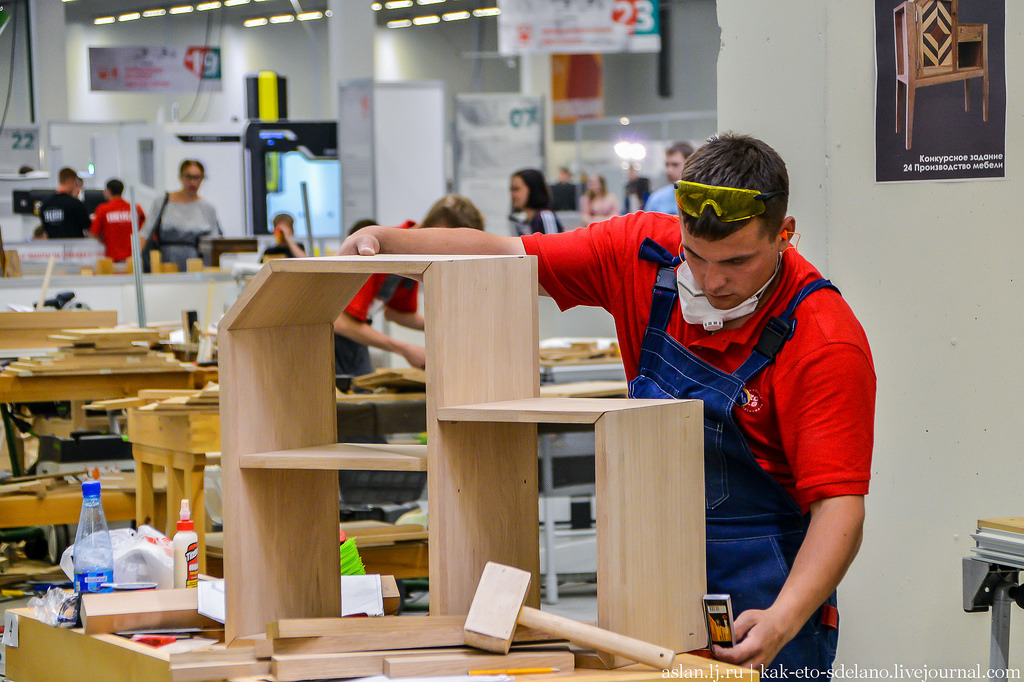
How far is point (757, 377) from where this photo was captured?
5.48ft

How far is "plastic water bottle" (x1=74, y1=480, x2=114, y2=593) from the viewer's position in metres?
1.94

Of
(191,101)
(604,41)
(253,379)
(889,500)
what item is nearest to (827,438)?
(253,379)

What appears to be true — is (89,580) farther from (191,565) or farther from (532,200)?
(532,200)

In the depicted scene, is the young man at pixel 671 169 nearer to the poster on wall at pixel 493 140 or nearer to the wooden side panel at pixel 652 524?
the poster on wall at pixel 493 140

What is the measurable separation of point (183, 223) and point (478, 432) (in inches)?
310

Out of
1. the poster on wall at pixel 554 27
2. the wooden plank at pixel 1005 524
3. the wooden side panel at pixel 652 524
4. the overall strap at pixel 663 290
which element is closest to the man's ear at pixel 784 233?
the overall strap at pixel 663 290

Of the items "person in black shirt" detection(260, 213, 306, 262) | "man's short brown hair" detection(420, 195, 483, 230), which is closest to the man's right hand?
"man's short brown hair" detection(420, 195, 483, 230)

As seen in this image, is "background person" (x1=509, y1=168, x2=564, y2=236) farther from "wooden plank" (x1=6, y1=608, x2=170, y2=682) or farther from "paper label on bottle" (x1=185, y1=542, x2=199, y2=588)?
"wooden plank" (x1=6, y1=608, x2=170, y2=682)

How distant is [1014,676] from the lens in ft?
8.78

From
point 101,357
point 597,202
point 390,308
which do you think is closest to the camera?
point 101,357

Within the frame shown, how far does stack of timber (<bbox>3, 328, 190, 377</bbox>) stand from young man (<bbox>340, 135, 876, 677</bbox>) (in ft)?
9.27

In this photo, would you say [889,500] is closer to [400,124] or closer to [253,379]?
[253,379]

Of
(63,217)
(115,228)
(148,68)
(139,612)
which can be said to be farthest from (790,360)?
(148,68)

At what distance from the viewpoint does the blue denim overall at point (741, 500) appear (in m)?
1.68
